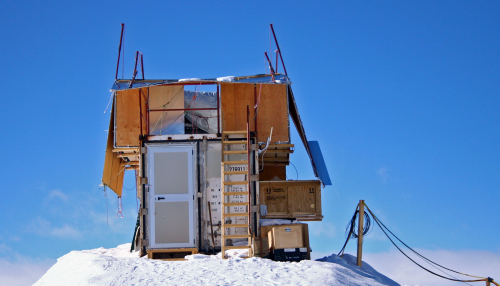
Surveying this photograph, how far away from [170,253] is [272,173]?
5.90 meters

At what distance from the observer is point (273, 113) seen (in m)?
17.7

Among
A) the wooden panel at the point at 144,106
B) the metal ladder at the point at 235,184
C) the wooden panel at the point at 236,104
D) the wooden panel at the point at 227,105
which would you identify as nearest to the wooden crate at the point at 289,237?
the metal ladder at the point at 235,184

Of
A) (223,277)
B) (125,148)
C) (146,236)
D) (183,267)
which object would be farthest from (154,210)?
(223,277)

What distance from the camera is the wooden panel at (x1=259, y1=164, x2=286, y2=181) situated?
2106cm

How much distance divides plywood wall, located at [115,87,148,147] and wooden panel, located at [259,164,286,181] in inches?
203

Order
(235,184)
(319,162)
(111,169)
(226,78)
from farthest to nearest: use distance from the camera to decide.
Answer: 1. (319,162)
2. (111,169)
3. (226,78)
4. (235,184)

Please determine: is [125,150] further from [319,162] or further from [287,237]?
[319,162]

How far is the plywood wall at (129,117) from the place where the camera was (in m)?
17.7

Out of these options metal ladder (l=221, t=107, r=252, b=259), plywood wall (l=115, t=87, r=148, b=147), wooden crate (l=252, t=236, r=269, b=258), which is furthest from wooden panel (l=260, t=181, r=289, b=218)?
plywood wall (l=115, t=87, r=148, b=147)

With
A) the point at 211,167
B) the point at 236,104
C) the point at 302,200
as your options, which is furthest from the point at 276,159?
the point at 211,167

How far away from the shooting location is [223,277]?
473 inches

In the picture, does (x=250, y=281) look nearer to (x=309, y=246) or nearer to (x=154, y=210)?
(x=309, y=246)

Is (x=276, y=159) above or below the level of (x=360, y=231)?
above

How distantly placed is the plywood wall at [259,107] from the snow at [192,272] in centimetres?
496
